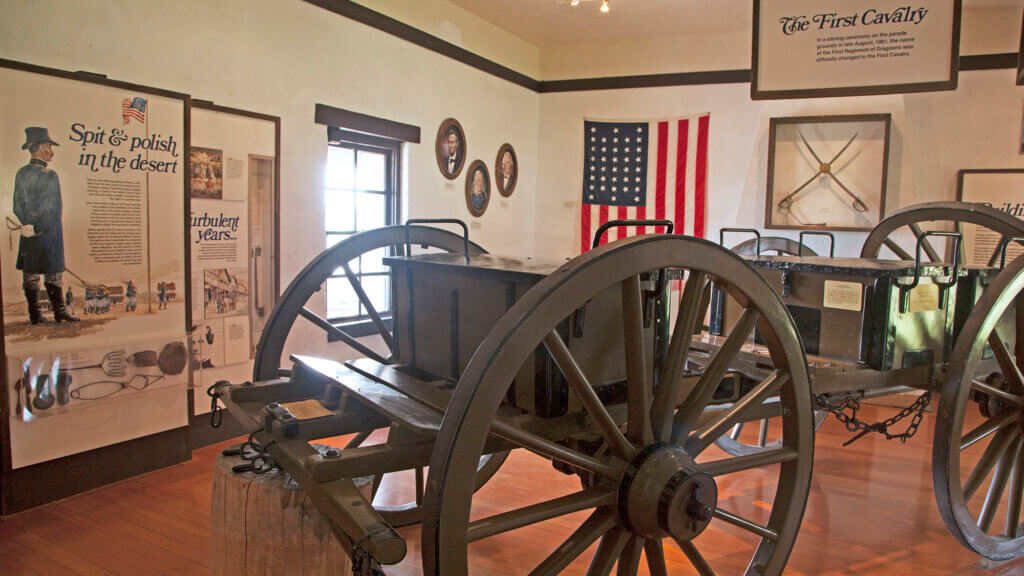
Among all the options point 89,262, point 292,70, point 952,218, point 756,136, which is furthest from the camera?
point 756,136

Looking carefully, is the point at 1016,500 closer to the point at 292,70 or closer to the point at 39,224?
the point at 39,224

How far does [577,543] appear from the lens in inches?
61.3

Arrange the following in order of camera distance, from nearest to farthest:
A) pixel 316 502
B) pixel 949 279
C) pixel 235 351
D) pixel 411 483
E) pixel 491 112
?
pixel 316 502
pixel 949 279
pixel 411 483
pixel 235 351
pixel 491 112

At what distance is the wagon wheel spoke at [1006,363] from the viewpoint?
2629 millimetres

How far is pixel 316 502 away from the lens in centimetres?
153

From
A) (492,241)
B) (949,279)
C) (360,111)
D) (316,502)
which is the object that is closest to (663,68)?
(492,241)

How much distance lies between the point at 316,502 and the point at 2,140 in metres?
2.48

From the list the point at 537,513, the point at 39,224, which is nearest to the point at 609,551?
the point at 537,513

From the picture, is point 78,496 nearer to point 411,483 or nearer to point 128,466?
point 128,466

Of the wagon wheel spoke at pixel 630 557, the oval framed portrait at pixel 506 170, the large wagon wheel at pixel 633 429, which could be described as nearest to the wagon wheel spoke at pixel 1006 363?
the large wagon wheel at pixel 633 429

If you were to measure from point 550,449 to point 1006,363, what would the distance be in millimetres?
2135

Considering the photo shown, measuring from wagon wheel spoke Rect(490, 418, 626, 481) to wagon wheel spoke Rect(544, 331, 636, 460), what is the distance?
0.04 m

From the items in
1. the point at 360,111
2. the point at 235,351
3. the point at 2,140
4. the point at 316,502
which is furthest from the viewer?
the point at 360,111

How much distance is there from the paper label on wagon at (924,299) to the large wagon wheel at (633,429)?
93cm
